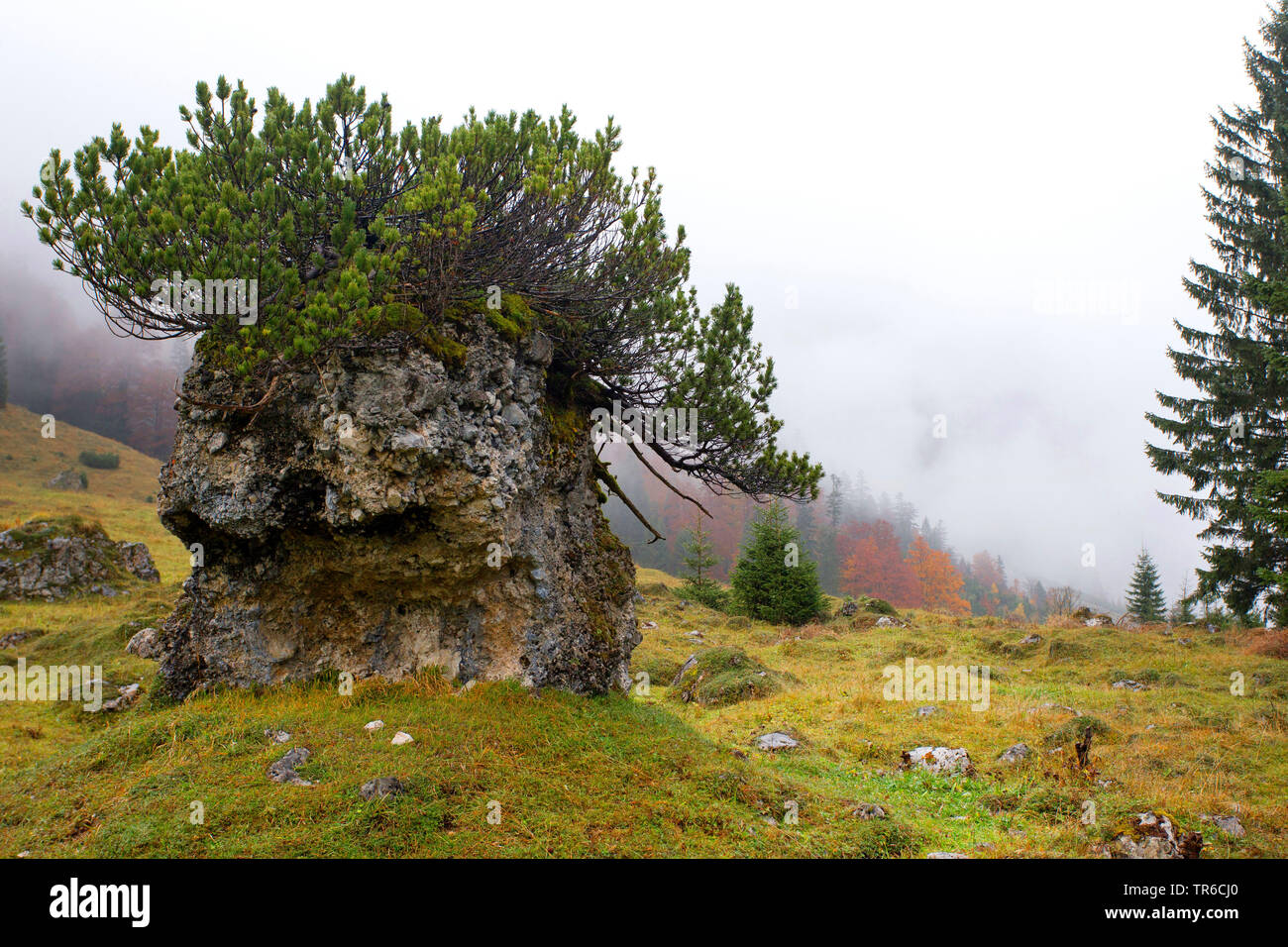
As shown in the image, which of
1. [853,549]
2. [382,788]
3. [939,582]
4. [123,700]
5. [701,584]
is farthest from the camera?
[853,549]

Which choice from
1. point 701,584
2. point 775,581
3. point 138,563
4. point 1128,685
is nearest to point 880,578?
point 701,584

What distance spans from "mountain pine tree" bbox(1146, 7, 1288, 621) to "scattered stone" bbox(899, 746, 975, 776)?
16545 millimetres

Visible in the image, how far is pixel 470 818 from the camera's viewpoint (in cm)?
617

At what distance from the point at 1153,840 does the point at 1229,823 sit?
1.41m

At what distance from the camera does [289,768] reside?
674 centimetres

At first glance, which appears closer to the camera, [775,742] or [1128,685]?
[775,742]

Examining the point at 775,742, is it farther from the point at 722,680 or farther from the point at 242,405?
the point at 242,405

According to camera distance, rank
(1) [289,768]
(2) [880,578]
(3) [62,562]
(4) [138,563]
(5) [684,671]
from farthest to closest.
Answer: (2) [880,578] → (4) [138,563] → (3) [62,562] → (5) [684,671] → (1) [289,768]

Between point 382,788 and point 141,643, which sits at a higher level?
point 382,788

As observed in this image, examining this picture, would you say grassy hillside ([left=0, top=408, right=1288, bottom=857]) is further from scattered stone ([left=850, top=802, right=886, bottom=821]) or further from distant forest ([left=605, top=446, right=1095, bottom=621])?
distant forest ([left=605, top=446, right=1095, bottom=621])

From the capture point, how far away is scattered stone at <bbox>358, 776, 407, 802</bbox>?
6.22 metres

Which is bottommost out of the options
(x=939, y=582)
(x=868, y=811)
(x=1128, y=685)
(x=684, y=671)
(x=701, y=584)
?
(x=939, y=582)

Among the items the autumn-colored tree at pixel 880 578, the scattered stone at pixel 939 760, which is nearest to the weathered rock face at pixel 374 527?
the scattered stone at pixel 939 760

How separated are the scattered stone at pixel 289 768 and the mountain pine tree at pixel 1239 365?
25897 millimetres
